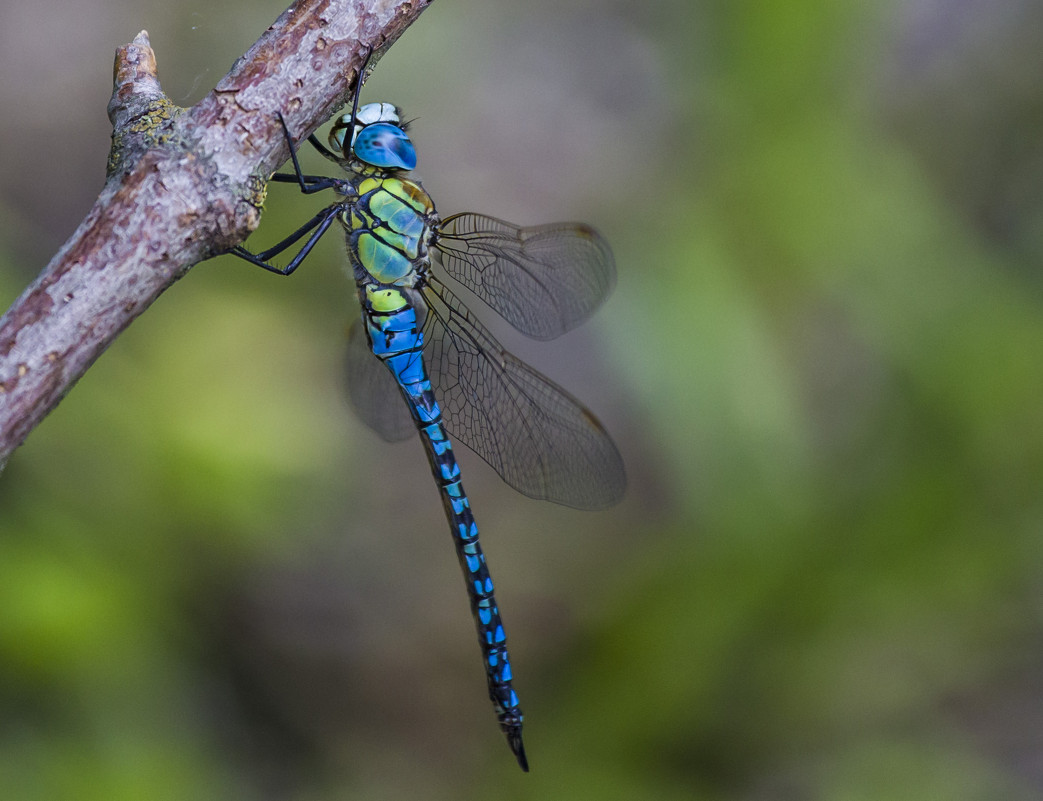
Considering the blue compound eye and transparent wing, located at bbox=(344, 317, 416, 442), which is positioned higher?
the blue compound eye

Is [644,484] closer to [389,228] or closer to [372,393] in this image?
[372,393]

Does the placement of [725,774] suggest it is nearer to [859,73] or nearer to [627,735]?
[627,735]

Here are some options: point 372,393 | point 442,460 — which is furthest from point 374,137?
point 442,460

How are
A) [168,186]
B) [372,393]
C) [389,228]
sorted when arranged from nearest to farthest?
[168,186] < [389,228] < [372,393]

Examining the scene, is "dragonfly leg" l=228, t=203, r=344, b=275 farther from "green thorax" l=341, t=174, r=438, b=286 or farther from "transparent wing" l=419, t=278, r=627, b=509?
"transparent wing" l=419, t=278, r=627, b=509

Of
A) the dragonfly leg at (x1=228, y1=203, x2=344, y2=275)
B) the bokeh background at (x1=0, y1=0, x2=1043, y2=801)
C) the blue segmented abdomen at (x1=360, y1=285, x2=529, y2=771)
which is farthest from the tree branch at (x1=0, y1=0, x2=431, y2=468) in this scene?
the bokeh background at (x1=0, y1=0, x2=1043, y2=801)

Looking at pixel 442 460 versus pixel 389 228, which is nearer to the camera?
pixel 389 228

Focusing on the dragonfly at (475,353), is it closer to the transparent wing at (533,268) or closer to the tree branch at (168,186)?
the transparent wing at (533,268)
